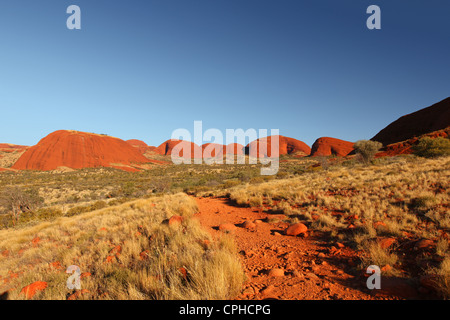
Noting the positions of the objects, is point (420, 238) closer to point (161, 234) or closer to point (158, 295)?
point (158, 295)

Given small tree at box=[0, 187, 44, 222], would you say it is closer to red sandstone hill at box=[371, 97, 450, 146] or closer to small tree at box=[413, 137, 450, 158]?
small tree at box=[413, 137, 450, 158]

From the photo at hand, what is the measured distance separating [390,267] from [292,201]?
525 centimetres

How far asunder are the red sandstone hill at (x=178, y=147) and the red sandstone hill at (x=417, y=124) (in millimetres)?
80844

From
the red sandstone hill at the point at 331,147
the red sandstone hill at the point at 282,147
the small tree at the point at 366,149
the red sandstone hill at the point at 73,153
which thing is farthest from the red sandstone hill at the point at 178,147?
the small tree at the point at 366,149

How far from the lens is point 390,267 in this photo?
2.97 metres

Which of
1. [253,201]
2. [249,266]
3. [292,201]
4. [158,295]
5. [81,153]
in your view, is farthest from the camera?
[81,153]

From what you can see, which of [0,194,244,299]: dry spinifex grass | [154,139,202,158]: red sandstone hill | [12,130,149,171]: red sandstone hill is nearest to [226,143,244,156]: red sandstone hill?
[154,139,202,158]: red sandstone hill

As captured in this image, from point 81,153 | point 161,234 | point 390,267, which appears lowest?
point 161,234

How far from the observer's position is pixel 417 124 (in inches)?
1822

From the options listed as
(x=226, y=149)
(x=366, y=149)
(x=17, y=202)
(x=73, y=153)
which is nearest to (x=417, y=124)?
(x=366, y=149)

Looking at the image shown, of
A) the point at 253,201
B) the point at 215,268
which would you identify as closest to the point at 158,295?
the point at 215,268

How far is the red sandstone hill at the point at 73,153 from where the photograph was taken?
57994mm

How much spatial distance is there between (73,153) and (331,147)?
9527 cm

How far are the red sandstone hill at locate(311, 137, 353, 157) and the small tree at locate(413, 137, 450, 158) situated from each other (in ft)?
197
